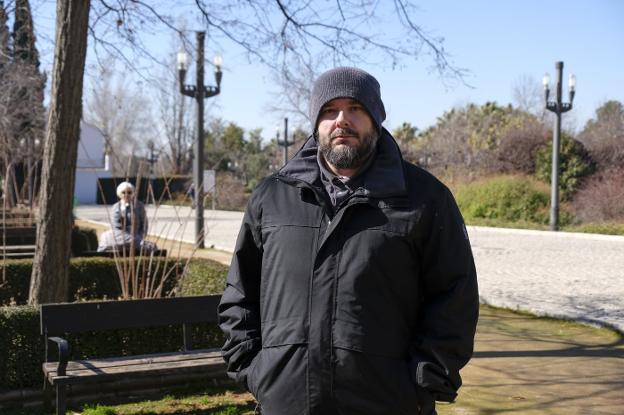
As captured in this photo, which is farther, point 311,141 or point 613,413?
point 613,413

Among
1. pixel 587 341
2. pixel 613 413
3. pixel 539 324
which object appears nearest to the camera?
pixel 613 413

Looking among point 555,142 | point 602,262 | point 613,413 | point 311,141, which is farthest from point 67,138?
point 555,142

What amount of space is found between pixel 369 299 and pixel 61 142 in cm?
459

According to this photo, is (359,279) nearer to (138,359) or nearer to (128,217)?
(138,359)

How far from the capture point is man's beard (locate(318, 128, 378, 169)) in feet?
8.27

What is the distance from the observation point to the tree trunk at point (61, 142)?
6.32m

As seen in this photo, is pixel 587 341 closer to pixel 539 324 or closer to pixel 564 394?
pixel 539 324

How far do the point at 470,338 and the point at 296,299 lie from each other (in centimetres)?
54

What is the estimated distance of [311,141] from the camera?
2.80 metres

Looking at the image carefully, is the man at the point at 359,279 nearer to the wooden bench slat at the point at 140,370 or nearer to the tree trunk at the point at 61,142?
the wooden bench slat at the point at 140,370

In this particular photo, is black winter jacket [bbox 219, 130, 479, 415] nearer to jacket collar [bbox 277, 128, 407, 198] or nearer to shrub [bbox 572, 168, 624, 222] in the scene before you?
jacket collar [bbox 277, 128, 407, 198]

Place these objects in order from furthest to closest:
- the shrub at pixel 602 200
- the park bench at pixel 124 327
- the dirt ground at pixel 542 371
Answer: the shrub at pixel 602 200 < the dirt ground at pixel 542 371 < the park bench at pixel 124 327

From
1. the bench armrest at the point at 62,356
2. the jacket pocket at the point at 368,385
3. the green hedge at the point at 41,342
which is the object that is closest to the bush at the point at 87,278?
the green hedge at the point at 41,342

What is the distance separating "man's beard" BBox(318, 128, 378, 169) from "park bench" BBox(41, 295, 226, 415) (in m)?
2.93
